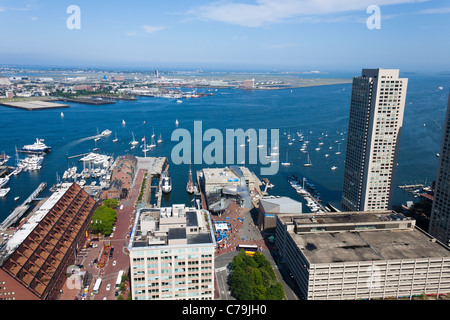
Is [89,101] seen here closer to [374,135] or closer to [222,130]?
[222,130]

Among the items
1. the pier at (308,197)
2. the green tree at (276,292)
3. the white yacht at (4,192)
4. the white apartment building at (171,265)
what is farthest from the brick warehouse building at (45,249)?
the pier at (308,197)

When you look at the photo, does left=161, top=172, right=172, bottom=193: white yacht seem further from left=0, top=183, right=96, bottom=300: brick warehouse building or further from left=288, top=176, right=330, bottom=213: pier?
left=288, top=176, right=330, bottom=213: pier

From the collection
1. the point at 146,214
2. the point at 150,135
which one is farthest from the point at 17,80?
the point at 146,214

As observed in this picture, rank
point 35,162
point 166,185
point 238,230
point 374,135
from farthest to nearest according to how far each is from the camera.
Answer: point 35,162 → point 166,185 → point 374,135 → point 238,230

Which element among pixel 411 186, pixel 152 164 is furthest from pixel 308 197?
pixel 152 164

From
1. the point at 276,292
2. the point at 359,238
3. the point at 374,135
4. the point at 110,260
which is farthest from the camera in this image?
the point at 374,135

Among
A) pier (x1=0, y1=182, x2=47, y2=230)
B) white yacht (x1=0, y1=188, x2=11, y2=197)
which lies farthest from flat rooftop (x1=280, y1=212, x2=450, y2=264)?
white yacht (x1=0, y1=188, x2=11, y2=197)
